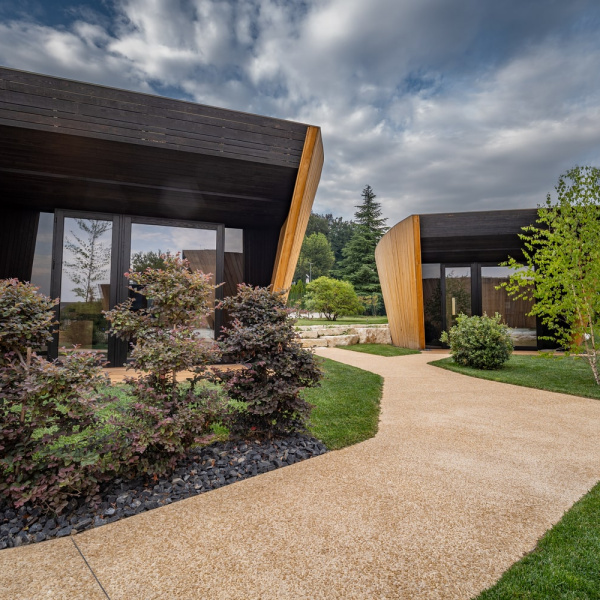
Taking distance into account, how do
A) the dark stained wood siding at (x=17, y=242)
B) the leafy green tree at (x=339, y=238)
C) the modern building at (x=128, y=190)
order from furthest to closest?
1. the leafy green tree at (x=339, y=238)
2. the dark stained wood siding at (x=17, y=242)
3. the modern building at (x=128, y=190)

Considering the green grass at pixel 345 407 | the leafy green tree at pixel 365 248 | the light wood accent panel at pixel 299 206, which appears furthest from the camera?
the leafy green tree at pixel 365 248

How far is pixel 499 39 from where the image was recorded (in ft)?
27.1

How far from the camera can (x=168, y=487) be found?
2.26 m

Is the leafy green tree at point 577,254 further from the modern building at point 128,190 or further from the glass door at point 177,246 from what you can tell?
the glass door at point 177,246

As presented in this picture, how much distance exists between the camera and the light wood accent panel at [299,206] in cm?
521

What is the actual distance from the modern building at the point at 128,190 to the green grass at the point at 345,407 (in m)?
1.89

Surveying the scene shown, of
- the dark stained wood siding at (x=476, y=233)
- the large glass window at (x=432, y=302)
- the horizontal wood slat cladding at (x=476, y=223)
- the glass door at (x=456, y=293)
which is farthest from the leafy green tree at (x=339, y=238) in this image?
the horizontal wood slat cladding at (x=476, y=223)

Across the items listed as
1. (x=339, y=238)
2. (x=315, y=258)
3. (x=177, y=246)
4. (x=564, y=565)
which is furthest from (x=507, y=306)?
(x=339, y=238)

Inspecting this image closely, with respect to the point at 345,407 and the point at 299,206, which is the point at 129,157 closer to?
the point at 299,206

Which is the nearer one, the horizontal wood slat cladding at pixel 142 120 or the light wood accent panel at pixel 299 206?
the horizontal wood slat cladding at pixel 142 120

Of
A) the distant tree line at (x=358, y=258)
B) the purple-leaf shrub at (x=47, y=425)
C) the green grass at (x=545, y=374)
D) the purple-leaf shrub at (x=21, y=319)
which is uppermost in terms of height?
the distant tree line at (x=358, y=258)

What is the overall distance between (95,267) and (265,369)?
4.68m

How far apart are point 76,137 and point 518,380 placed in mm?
7555

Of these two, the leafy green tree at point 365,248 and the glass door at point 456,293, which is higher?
the leafy green tree at point 365,248
